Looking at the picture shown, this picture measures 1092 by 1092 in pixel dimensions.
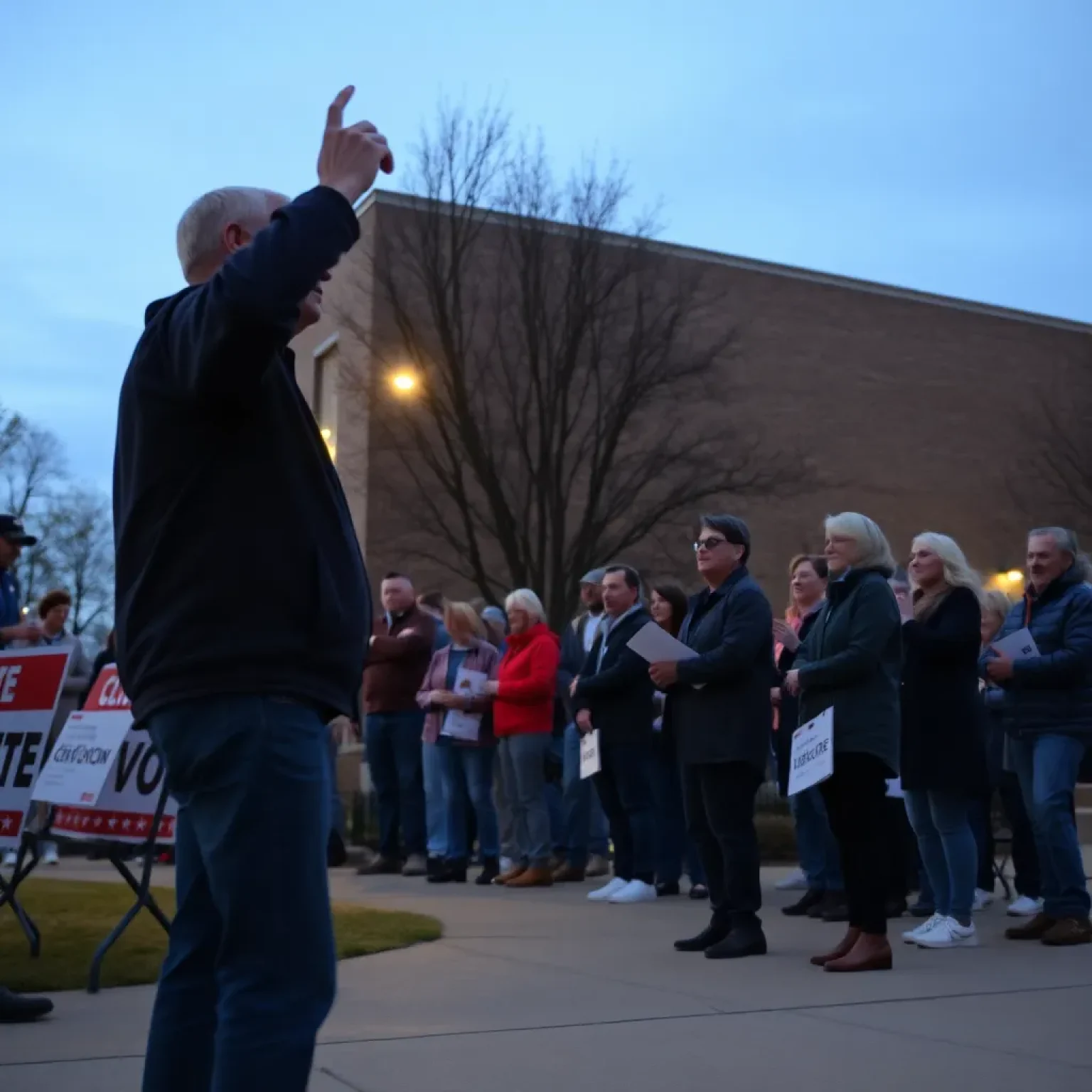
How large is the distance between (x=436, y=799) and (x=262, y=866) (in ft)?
31.9

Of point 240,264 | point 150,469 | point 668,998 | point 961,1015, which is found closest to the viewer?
point 240,264

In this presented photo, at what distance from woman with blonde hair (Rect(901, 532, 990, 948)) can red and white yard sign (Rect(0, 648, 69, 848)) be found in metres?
4.28

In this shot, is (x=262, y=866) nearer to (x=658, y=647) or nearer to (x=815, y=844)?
(x=658, y=647)

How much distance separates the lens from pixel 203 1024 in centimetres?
299

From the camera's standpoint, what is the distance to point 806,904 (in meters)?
9.52

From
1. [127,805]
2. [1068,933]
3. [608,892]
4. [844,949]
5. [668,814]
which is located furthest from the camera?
[668,814]

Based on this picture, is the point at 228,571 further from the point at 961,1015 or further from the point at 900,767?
the point at 900,767

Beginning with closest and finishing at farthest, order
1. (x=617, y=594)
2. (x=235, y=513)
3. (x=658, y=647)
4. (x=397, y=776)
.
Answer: (x=235, y=513), (x=658, y=647), (x=617, y=594), (x=397, y=776)

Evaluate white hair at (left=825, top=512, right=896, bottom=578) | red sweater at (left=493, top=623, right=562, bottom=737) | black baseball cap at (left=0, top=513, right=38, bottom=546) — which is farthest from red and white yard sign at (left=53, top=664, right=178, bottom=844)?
red sweater at (left=493, top=623, right=562, bottom=737)

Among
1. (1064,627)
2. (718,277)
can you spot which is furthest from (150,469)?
(718,277)

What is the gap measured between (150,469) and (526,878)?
9.05 m

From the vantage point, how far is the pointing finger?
2965 mm

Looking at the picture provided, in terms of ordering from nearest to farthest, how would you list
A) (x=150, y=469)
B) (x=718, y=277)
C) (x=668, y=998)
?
1. (x=150, y=469)
2. (x=668, y=998)
3. (x=718, y=277)

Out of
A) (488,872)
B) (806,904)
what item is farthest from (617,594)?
(488,872)
